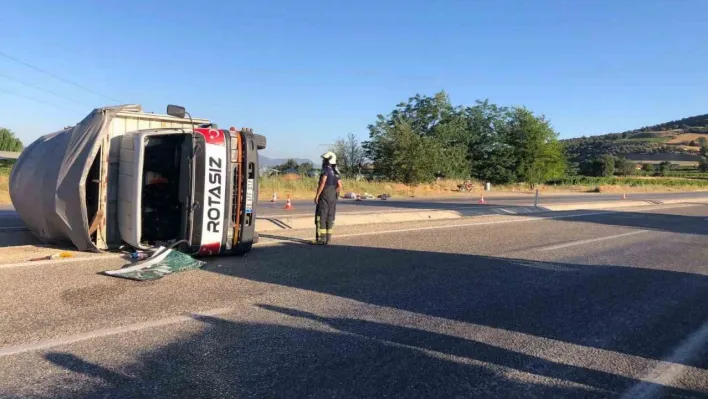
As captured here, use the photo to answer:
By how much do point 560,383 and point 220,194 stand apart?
209 inches

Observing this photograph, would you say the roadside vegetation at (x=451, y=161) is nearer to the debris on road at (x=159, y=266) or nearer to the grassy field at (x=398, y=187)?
the grassy field at (x=398, y=187)

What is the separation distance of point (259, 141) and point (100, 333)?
14.8 ft

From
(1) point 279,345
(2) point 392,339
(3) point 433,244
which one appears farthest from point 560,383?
(3) point 433,244

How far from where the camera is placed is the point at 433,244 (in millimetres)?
10453

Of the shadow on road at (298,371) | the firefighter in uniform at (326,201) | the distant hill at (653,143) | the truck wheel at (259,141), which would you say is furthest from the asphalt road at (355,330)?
the distant hill at (653,143)

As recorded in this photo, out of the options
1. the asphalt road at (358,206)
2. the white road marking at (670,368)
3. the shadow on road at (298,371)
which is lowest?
the white road marking at (670,368)

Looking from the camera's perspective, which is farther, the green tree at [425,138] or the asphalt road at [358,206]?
the green tree at [425,138]

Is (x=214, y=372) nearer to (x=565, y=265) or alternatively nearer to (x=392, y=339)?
(x=392, y=339)

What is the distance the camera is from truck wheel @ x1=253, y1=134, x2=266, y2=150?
27.0ft

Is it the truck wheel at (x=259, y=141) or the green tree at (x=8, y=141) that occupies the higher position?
the green tree at (x=8, y=141)

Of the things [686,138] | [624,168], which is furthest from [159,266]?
[686,138]

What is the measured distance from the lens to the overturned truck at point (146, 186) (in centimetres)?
747

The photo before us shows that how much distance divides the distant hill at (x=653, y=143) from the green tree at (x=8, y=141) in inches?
3870

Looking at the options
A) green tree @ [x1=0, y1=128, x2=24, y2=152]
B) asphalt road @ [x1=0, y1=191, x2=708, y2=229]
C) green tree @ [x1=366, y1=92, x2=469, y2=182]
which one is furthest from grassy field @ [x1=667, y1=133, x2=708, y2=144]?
green tree @ [x1=0, y1=128, x2=24, y2=152]
